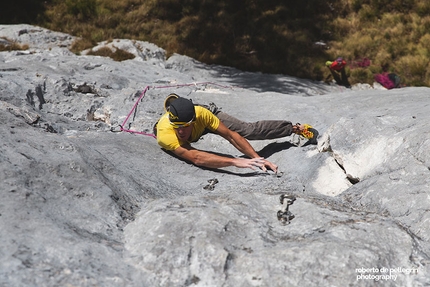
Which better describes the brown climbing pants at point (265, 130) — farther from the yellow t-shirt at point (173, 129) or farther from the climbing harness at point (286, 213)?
the climbing harness at point (286, 213)

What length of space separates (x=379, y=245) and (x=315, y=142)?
3.26 m

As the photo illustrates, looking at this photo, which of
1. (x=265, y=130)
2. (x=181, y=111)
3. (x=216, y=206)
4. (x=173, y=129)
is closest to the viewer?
(x=216, y=206)

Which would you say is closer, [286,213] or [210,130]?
[286,213]

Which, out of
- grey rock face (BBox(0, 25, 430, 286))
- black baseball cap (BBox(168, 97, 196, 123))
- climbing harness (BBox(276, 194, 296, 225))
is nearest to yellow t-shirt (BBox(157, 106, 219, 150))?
grey rock face (BBox(0, 25, 430, 286))

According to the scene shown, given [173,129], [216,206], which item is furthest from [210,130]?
[216,206]

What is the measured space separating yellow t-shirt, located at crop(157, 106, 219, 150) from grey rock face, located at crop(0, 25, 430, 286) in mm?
273

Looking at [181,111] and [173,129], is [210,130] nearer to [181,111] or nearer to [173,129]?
[173,129]

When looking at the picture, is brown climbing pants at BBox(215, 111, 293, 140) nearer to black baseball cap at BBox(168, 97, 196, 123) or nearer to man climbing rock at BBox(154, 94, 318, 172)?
man climbing rock at BBox(154, 94, 318, 172)

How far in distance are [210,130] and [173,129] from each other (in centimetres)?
62

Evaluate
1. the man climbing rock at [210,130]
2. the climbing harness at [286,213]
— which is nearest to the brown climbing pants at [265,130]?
the man climbing rock at [210,130]

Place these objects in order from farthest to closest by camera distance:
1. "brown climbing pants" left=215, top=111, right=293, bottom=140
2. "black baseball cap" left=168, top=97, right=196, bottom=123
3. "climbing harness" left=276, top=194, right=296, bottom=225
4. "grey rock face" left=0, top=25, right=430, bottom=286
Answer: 1. "brown climbing pants" left=215, top=111, right=293, bottom=140
2. "black baseball cap" left=168, top=97, right=196, bottom=123
3. "climbing harness" left=276, top=194, right=296, bottom=225
4. "grey rock face" left=0, top=25, right=430, bottom=286

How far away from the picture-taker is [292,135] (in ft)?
23.5

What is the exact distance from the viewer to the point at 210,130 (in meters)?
6.59

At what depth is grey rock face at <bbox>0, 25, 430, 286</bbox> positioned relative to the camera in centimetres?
329
